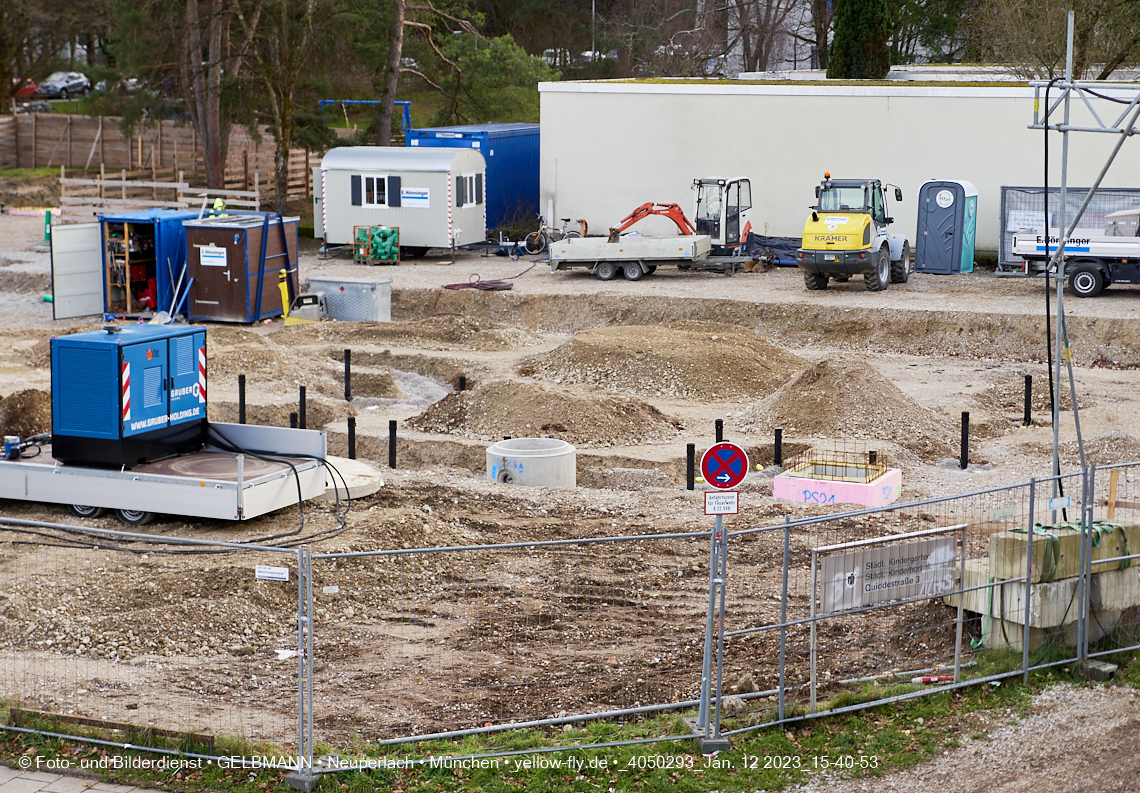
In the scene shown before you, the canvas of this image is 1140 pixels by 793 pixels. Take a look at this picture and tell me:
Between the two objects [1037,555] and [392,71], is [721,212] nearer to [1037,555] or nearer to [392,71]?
[392,71]


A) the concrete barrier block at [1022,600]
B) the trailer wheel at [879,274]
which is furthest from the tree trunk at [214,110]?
the concrete barrier block at [1022,600]

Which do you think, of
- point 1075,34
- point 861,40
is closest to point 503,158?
point 861,40

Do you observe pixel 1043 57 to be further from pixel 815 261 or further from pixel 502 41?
pixel 502 41

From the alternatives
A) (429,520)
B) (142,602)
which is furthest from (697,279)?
(142,602)

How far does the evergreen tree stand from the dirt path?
1342 inches

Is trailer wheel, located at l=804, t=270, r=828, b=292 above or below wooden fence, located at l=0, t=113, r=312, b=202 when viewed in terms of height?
below

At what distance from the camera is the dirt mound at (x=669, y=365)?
904 inches

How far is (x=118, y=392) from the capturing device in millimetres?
14227

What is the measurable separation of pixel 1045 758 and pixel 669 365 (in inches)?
588

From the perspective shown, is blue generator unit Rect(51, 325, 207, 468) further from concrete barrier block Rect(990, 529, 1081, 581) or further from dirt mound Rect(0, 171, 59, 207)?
dirt mound Rect(0, 171, 59, 207)

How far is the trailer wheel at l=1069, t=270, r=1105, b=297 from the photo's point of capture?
95.3ft

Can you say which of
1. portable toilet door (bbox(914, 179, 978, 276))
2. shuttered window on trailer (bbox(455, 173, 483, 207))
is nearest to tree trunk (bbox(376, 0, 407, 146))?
shuttered window on trailer (bbox(455, 173, 483, 207))

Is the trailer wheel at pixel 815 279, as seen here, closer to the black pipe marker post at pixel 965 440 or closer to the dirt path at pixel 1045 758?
the black pipe marker post at pixel 965 440

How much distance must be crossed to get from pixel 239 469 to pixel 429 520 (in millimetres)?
2144
